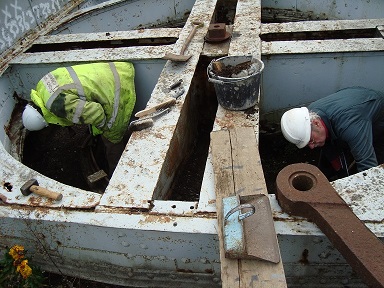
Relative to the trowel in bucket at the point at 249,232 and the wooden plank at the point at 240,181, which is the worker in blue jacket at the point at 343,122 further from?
the trowel in bucket at the point at 249,232

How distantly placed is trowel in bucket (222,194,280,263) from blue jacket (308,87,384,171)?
4.19 ft

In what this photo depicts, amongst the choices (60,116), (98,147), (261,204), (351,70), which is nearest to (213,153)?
(261,204)

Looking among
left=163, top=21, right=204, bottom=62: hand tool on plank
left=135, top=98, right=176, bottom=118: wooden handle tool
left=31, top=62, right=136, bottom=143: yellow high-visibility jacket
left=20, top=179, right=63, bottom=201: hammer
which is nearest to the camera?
left=20, top=179, right=63, bottom=201: hammer

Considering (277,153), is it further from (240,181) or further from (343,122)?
(240,181)

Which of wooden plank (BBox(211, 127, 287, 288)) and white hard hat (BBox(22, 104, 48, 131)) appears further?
white hard hat (BBox(22, 104, 48, 131))

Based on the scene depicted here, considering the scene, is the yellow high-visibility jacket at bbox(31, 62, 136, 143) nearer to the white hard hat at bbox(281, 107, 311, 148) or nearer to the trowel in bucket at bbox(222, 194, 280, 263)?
the white hard hat at bbox(281, 107, 311, 148)

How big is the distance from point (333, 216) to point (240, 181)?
572mm

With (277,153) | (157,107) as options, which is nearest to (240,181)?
(157,107)

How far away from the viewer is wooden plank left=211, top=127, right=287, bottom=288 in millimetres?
1759

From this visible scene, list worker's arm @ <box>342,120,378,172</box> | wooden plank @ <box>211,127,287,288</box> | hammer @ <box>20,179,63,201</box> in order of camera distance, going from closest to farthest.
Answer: wooden plank @ <box>211,127,287,288</box> < hammer @ <box>20,179,63,201</box> < worker's arm @ <box>342,120,378,172</box>

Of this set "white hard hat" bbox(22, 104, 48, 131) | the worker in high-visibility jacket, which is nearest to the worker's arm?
the worker in high-visibility jacket

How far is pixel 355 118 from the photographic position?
2.97 metres

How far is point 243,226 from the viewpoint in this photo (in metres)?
1.88

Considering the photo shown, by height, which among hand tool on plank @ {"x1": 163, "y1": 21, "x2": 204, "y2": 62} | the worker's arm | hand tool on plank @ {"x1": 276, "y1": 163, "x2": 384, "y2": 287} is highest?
hand tool on plank @ {"x1": 163, "y1": 21, "x2": 204, "y2": 62}
